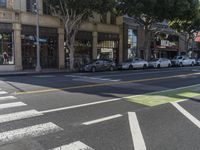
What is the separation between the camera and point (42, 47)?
105 ft

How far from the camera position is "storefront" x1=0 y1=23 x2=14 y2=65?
28334 millimetres

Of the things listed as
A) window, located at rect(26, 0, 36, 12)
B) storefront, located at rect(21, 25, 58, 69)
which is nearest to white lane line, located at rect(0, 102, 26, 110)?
storefront, located at rect(21, 25, 58, 69)

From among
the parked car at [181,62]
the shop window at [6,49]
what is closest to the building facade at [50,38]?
the shop window at [6,49]

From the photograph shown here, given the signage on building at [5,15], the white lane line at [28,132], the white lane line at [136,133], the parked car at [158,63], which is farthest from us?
the parked car at [158,63]

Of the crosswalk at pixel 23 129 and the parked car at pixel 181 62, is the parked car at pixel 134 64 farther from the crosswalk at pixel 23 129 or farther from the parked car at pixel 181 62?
the crosswalk at pixel 23 129

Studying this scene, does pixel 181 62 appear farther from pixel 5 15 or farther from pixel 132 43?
pixel 5 15

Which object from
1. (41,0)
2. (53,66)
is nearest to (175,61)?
(53,66)

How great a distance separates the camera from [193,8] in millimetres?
36156

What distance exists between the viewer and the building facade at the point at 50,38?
1131 inches

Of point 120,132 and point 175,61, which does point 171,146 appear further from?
point 175,61

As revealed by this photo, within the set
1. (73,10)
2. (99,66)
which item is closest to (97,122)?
(73,10)

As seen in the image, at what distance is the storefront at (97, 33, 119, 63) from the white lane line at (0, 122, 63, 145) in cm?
3114

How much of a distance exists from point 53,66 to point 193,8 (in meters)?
18.4

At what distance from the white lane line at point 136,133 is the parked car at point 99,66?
70.1ft
